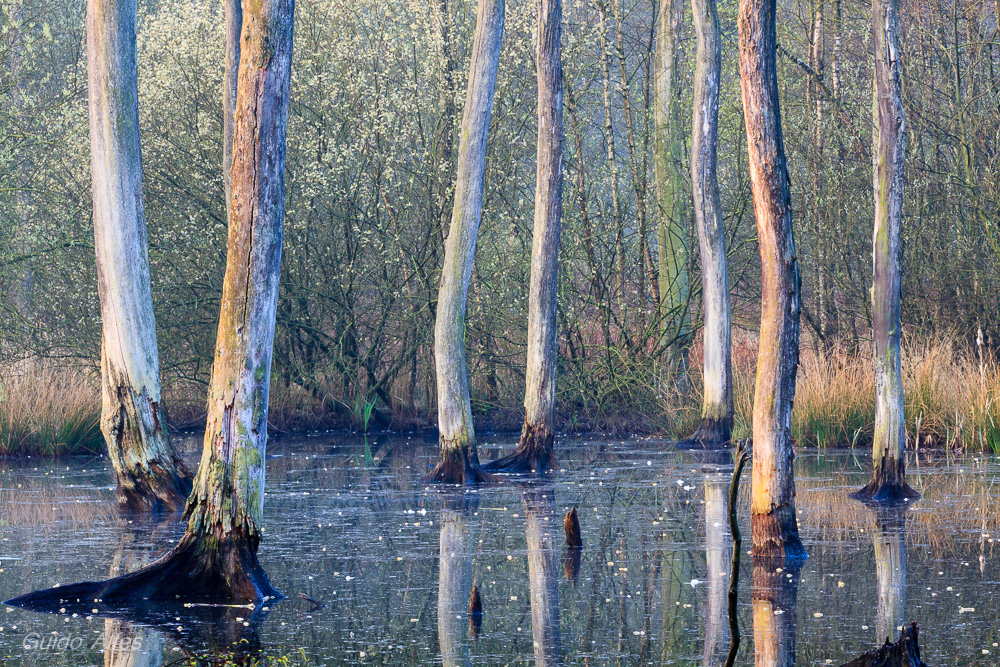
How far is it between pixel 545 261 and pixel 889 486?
18.8ft

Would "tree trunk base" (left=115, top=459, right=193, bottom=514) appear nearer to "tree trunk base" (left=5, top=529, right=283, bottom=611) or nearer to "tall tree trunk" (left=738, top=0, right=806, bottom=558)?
"tree trunk base" (left=5, top=529, right=283, bottom=611)

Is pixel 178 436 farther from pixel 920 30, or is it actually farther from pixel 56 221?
pixel 920 30

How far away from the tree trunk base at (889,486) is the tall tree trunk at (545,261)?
4778 mm

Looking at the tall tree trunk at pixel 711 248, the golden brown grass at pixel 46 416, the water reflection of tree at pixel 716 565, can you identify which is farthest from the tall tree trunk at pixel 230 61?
the water reflection of tree at pixel 716 565

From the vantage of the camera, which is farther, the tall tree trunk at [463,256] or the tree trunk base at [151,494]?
the tall tree trunk at [463,256]

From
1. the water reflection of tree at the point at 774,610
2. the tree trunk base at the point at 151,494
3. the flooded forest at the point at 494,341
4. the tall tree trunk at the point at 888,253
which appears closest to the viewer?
the water reflection of tree at the point at 774,610

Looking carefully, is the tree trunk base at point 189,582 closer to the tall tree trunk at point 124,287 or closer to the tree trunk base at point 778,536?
the tree trunk base at point 778,536

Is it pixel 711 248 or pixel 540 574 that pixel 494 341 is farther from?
pixel 540 574

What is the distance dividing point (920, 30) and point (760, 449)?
1262 cm

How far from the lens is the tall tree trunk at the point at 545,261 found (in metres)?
16.7

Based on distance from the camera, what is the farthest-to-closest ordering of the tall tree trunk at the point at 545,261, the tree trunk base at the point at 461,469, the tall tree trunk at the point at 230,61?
the tall tree trunk at the point at 230,61, the tall tree trunk at the point at 545,261, the tree trunk base at the point at 461,469

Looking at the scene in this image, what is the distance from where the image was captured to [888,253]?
1279 cm

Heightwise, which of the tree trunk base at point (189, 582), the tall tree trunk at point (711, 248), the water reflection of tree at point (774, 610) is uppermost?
the tall tree trunk at point (711, 248)

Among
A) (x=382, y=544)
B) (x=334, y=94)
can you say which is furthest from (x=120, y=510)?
(x=334, y=94)
